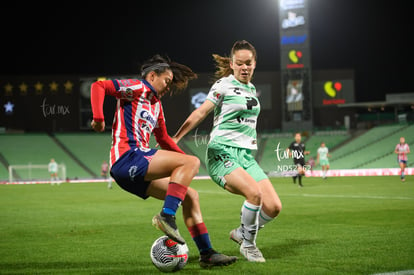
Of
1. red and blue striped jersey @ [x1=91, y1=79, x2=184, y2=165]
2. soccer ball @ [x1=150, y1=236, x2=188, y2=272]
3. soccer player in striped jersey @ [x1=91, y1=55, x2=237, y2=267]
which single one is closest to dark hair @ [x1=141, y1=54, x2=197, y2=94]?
soccer player in striped jersey @ [x1=91, y1=55, x2=237, y2=267]

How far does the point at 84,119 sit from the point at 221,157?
49.9 meters

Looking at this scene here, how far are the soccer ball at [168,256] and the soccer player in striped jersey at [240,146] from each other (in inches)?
30.2

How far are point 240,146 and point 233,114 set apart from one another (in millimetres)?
388

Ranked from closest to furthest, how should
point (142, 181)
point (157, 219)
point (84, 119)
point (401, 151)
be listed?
point (157, 219), point (142, 181), point (401, 151), point (84, 119)

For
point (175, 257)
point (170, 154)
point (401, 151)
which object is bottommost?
point (401, 151)

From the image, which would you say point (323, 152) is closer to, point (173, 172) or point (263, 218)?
point (263, 218)

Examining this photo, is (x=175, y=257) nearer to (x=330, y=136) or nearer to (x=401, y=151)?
(x=401, y=151)

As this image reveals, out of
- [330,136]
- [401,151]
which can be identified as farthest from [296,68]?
[401,151]

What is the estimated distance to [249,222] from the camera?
6328 millimetres

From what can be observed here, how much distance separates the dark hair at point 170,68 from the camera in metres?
6.13

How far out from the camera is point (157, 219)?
212 inches

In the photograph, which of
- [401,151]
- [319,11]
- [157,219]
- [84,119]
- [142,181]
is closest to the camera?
→ [157,219]

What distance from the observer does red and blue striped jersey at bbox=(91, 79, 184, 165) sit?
562cm

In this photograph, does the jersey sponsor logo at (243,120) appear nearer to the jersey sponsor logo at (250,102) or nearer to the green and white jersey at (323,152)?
the jersey sponsor logo at (250,102)
